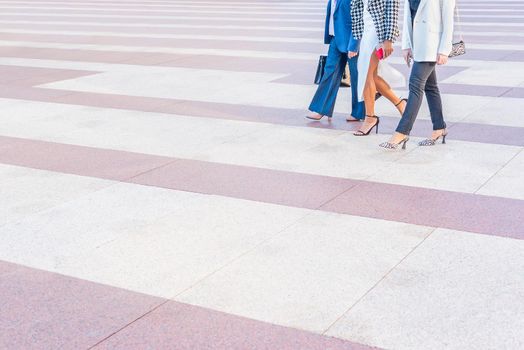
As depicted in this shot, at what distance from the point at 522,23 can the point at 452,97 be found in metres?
9.11

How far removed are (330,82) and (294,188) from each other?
2647 mm

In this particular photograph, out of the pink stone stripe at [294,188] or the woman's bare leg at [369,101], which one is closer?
the pink stone stripe at [294,188]

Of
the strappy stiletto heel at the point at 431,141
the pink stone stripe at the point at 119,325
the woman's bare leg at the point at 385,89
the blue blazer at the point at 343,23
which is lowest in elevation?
the strappy stiletto heel at the point at 431,141

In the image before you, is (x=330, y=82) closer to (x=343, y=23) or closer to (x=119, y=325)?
(x=343, y=23)

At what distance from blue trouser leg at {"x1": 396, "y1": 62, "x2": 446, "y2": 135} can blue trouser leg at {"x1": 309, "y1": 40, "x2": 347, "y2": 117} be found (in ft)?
4.16

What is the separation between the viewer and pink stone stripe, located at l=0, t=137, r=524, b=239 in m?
6.07

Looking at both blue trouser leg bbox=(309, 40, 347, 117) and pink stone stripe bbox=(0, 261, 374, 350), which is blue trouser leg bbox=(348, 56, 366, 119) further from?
pink stone stripe bbox=(0, 261, 374, 350)

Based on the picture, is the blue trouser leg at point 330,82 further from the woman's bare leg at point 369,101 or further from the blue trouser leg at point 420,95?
the blue trouser leg at point 420,95

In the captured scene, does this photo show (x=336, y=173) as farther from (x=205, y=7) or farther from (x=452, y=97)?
(x=205, y=7)

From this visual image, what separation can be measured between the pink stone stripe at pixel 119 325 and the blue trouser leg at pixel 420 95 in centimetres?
385

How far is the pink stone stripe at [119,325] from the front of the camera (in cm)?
429

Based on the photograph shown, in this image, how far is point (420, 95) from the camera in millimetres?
7883

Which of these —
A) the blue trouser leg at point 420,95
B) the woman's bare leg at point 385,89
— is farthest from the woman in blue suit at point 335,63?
the blue trouser leg at point 420,95

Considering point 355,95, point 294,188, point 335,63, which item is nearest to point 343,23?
point 335,63
